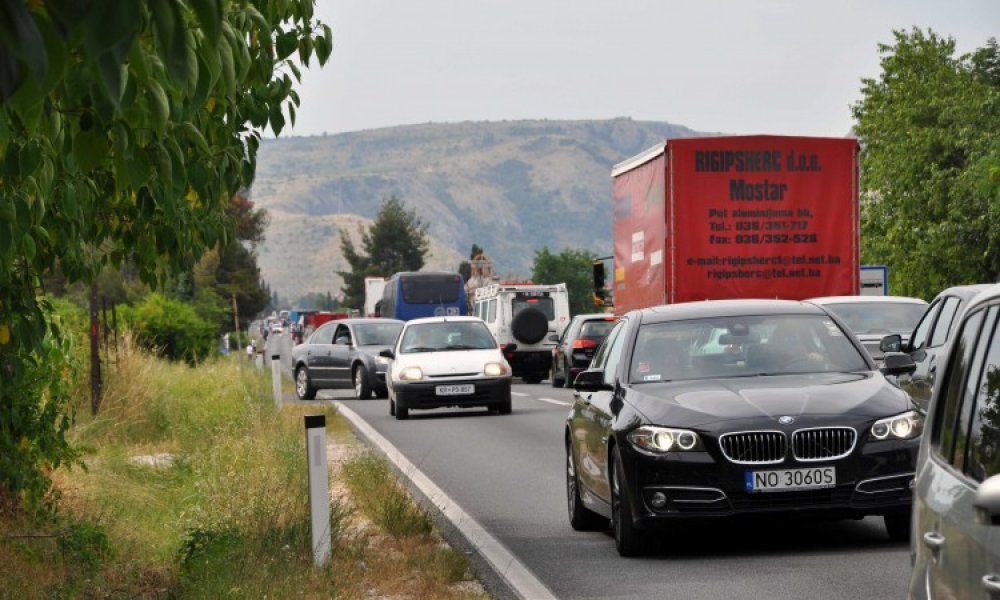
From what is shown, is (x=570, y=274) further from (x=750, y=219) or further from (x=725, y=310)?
(x=725, y=310)

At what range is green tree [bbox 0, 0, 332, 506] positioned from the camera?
2521mm

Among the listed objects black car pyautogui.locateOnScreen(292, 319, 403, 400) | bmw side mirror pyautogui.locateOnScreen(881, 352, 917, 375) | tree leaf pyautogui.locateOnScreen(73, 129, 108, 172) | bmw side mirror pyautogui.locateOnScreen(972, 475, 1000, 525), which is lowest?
black car pyautogui.locateOnScreen(292, 319, 403, 400)

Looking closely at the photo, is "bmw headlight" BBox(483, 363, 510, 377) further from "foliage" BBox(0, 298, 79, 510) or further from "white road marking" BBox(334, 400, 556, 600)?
"foliage" BBox(0, 298, 79, 510)

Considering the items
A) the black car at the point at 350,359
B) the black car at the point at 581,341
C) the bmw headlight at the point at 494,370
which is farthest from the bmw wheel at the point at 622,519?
the black car at the point at 581,341

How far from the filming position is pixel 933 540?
4266 millimetres

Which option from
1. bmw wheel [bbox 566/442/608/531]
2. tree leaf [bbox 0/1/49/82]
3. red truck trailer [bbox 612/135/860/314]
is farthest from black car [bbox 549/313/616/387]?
tree leaf [bbox 0/1/49/82]

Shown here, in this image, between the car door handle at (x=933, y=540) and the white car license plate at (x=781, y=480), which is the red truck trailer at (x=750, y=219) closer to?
the white car license plate at (x=781, y=480)

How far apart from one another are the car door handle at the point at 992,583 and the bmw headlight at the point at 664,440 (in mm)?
6296

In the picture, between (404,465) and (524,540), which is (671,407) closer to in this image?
(524,540)

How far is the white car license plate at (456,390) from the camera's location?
27.6 m

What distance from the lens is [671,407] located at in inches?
402

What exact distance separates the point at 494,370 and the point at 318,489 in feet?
59.3

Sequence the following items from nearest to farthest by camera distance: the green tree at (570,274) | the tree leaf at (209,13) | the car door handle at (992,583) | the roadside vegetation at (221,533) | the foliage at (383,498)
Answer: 1. the tree leaf at (209,13)
2. the car door handle at (992,583)
3. the roadside vegetation at (221,533)
4. the foliage at (383,498)
5. the green tree at (570,274)

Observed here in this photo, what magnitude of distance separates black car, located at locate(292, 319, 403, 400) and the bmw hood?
25301 millimetres
